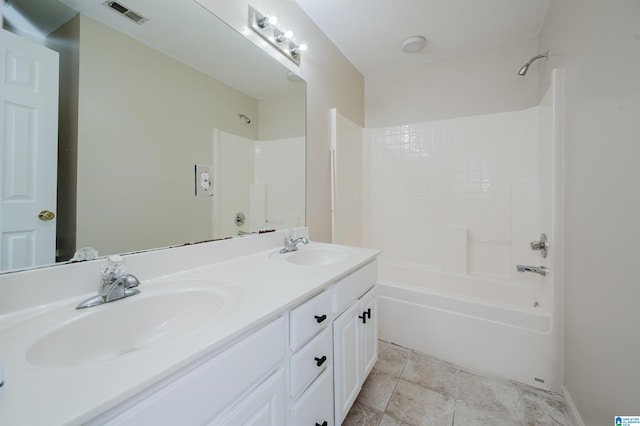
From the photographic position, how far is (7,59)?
0.66 meters

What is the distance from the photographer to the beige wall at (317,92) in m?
1.59

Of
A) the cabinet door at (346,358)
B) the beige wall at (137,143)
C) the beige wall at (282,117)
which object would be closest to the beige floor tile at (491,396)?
the cabinet door at (346,358)

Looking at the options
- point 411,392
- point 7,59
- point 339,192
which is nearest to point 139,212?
point 7,59

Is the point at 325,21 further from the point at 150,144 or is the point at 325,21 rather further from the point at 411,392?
the point at 411,392

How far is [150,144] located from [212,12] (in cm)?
69

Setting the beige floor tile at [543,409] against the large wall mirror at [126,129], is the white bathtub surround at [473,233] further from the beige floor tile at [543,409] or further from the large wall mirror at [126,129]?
the large wall mirror at [126,129]

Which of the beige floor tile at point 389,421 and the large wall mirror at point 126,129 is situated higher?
the large wall mirror at point 126,129

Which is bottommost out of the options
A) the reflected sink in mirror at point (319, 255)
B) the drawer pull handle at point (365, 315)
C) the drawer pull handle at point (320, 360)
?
the drawer pull handle at point (320, 360)

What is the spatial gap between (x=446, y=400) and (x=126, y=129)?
2024 mm

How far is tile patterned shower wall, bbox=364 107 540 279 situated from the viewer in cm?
205

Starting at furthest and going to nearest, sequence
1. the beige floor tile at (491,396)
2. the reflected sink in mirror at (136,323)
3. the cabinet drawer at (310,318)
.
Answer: the beige floor tile at (491,396), the cabinet drawer at (310,318), the reflected sink in mirror at (136,323)

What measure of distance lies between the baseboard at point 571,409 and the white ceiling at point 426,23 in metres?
2.39

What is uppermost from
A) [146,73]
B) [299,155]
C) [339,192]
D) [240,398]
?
[146,73]

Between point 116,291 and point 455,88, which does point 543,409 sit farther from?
point 455,88
